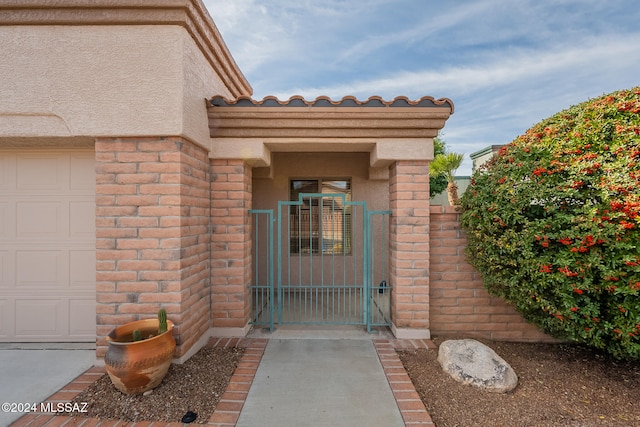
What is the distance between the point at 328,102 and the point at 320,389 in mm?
3527

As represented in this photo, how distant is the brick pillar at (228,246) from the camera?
421 cm

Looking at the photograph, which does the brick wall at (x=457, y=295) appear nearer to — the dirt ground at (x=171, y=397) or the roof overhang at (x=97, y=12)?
the dirt ground at (x=171, y=397)

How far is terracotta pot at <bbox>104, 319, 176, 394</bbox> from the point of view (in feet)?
Result: 9.04

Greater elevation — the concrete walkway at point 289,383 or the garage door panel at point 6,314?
the garage door panel at point 6,314

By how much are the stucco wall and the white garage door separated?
27.6 inches

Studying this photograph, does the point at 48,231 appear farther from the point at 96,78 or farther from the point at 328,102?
the point at 328,102

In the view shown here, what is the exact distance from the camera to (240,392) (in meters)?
2.97

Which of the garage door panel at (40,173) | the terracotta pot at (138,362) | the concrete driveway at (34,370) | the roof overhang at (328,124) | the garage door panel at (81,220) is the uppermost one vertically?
the roof overhang at (328,124)

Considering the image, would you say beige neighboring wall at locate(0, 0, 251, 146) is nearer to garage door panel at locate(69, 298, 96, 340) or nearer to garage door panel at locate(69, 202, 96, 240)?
garage door panel at locate(69, 202, 96, 240)

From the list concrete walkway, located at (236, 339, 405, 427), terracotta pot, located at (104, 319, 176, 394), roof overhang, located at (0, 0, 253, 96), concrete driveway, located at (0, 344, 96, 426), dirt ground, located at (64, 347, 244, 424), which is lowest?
concrete walkway, located at (236, 339, 405, 427)

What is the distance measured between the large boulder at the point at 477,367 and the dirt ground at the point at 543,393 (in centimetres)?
8

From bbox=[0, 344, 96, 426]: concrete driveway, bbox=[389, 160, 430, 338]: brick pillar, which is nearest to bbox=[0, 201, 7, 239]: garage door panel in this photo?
bbox=[0, 344, 96, 426]: concrete driveway

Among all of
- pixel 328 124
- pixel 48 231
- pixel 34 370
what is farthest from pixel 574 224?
pixel 48 231

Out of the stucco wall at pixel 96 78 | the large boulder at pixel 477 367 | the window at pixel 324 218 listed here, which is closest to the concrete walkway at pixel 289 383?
the large boulder at pixel 477 367
